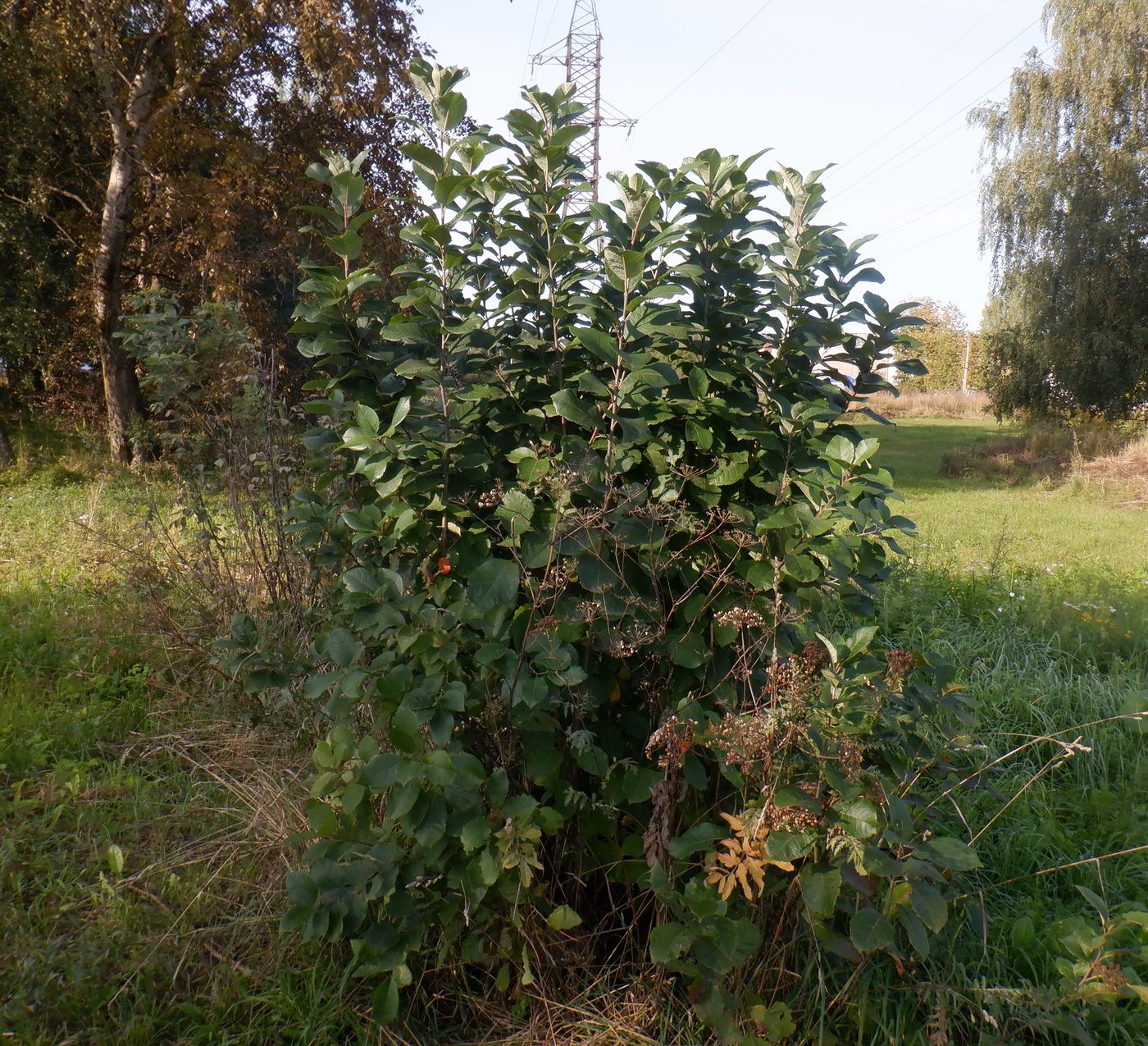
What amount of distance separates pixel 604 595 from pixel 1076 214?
62.8ft

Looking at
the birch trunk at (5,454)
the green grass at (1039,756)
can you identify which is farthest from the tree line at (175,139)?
the green grass at (1039,756)

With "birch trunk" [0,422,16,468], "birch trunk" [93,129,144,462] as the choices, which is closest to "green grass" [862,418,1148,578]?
"birch trunk" [93,129,144,462]

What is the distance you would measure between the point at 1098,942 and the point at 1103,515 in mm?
11967

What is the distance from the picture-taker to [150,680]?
3.85 metres

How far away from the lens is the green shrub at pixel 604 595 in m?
1.78

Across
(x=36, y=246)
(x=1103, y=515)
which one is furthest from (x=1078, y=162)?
(x=36, y=246)

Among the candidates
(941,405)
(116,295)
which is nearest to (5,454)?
(116,295)

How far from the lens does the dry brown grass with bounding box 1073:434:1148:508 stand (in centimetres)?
1342

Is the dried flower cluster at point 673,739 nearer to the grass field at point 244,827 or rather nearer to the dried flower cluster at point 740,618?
the dried flower cluster at point 740,618

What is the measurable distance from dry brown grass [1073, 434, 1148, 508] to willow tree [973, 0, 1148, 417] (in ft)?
7.19

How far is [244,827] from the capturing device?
Answer: 8.87ft

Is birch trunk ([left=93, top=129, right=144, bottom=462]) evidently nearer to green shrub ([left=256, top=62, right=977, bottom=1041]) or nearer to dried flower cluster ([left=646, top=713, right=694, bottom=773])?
green shrub ([left=256, top=62, right=977, bottom=1041])

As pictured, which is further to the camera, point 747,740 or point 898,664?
point 898,664

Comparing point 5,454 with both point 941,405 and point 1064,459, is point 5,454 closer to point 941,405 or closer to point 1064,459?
point 1064,459
